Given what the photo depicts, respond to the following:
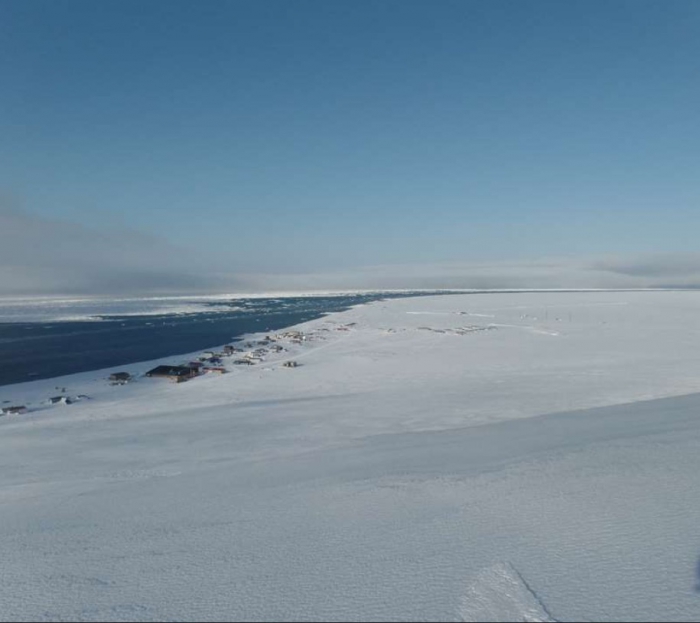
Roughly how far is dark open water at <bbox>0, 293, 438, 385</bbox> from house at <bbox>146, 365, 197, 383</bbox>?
5.54 metres

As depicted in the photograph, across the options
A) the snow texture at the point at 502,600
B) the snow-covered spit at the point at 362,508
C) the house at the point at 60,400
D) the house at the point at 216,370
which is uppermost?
the snow texture at the point at 502,600

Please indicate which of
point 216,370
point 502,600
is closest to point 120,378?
point 216,370

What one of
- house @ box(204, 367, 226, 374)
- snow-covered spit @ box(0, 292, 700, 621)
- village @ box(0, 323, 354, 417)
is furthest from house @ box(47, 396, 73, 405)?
house @ box(204, 367, 226, 374)

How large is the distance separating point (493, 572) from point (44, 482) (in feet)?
21.0

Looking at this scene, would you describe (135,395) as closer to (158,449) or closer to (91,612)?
(158,449)

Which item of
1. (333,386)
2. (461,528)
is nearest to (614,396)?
(333,386)

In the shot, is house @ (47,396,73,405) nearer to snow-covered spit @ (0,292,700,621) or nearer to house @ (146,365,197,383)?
snow-covered spit @ (0,292,700,621)

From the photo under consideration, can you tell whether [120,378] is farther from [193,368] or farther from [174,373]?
[193,368]

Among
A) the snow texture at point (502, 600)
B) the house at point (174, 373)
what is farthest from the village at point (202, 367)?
the snow texture at point (502, 600)

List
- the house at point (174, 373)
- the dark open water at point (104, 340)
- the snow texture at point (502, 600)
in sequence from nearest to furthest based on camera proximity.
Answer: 1. the snow texture at point (502, 600)
2. the house at point (174, 373)
3. the dark open water at point (104, 340)

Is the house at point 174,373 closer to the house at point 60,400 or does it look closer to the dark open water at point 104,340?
the house at point 60,400

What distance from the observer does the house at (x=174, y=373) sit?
1902 cm

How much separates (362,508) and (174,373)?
15822mm

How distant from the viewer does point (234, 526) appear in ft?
16.8
